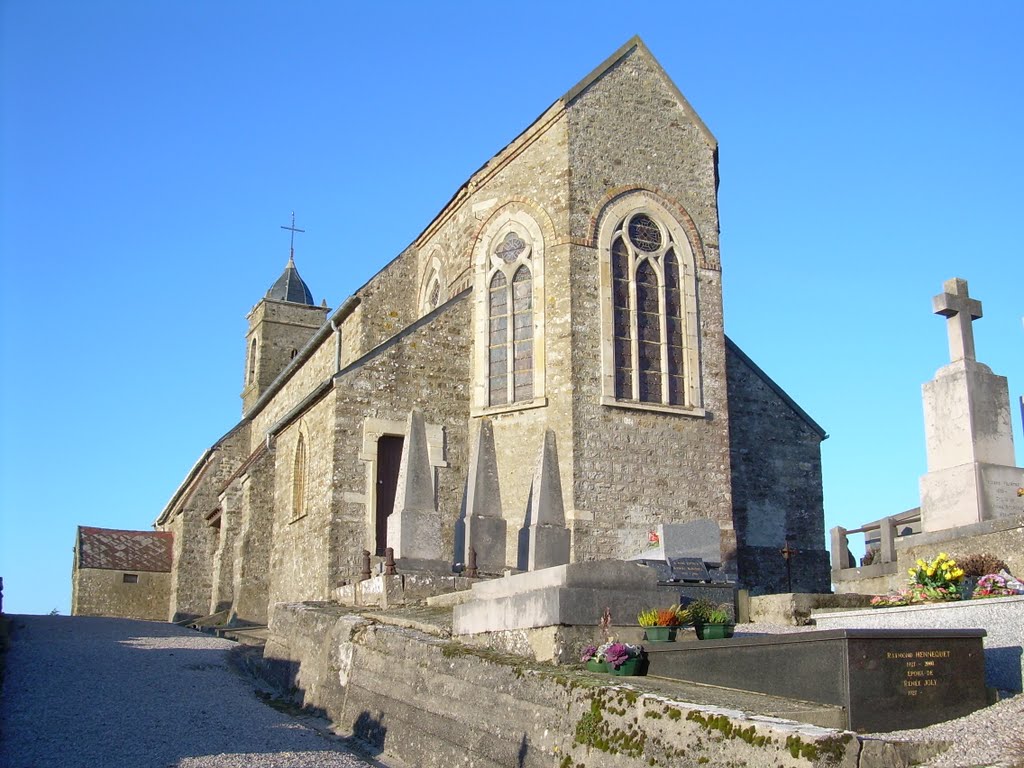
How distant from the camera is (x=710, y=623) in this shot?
927 cm

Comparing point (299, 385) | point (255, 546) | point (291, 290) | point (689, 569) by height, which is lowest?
point (689, 569)

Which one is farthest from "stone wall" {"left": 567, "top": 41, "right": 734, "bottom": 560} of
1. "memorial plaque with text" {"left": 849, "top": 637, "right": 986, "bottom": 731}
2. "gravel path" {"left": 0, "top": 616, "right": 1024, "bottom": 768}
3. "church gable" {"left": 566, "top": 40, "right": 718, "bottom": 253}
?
"memorial plaque with text" {"left": 849, "top": 637, "right": 986, "bottom": 731}

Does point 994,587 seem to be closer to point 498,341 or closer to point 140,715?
point 140,715

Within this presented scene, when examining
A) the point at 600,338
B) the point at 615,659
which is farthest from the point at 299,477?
the point at 615,659

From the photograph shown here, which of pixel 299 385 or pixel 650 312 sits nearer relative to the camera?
pixel 650 312

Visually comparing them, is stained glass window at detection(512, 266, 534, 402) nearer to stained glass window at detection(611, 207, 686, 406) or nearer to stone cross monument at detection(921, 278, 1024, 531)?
stained glass window at detection(611, 207, 686, 406)

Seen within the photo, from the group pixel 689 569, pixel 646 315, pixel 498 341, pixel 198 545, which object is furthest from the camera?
pixel 198 545

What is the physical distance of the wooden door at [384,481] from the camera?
1877 centimetres

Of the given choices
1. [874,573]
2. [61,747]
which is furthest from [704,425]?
[61,747]

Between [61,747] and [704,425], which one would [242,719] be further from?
[704,425]

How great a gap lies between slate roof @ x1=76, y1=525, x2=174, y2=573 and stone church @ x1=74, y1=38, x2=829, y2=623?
9.95 m

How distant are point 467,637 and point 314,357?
15456 mm

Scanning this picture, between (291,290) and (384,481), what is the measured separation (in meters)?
27.2

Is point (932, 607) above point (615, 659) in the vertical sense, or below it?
above
